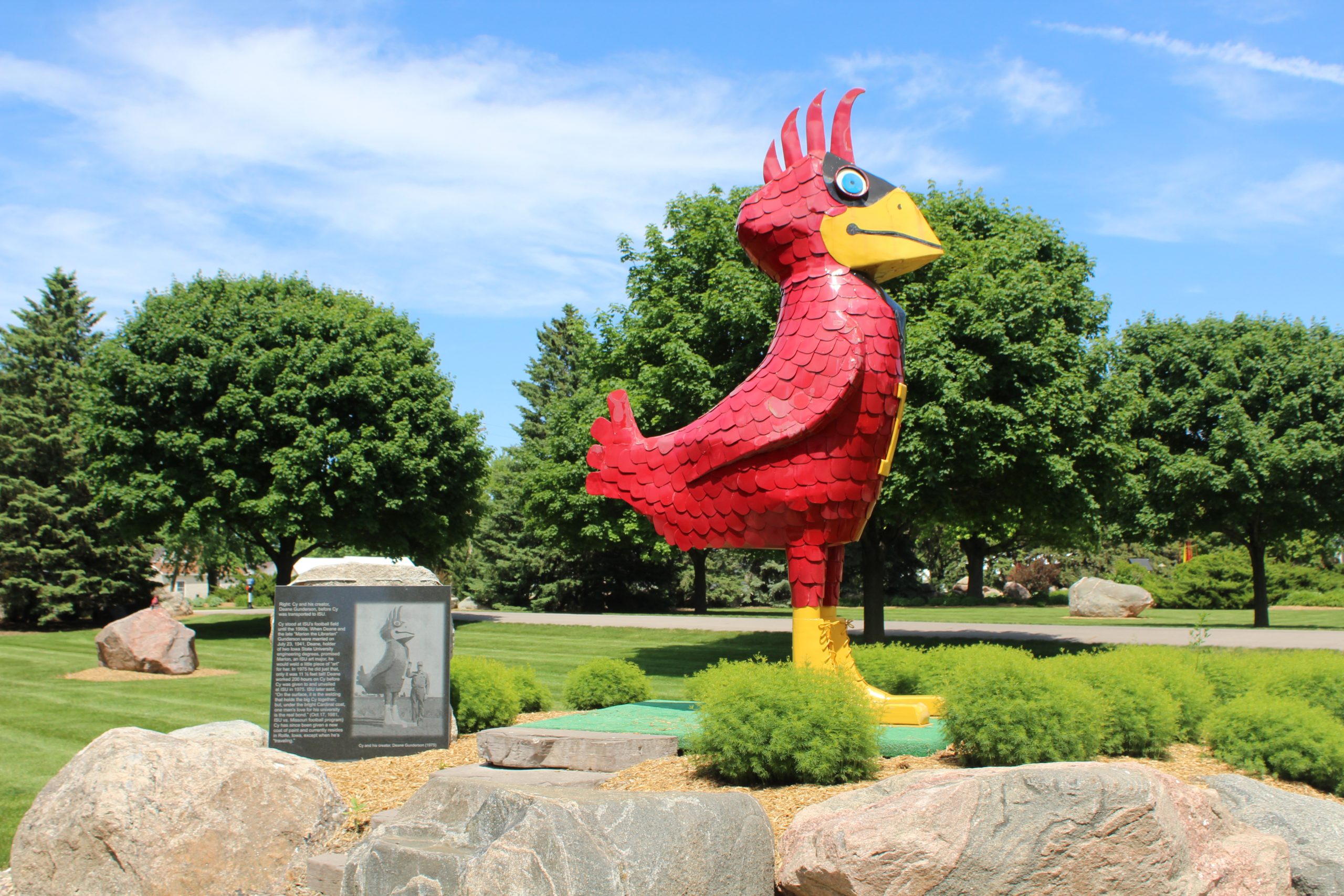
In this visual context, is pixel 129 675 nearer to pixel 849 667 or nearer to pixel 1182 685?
pixel 849 667

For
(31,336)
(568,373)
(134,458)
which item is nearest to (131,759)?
(134,458)

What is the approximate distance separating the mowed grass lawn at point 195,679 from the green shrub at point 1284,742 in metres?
6.53

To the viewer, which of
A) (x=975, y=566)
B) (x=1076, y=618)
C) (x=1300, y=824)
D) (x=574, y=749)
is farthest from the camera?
(x=975, y=566)

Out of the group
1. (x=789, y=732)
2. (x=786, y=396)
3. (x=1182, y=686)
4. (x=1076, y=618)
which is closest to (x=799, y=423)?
(x=786, y=396)

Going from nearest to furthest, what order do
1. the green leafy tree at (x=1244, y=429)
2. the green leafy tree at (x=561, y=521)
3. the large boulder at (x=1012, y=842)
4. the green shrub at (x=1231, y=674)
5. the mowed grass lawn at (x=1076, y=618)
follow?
the large boulder at (x=1012, y=842) → the green shrub at (x=1231, y=674) → the green leafy tree at (x=561, y=521) → the green leafy tree at (x=1244, y=429) → the mowed grass lawn at (x=1076, y=618)

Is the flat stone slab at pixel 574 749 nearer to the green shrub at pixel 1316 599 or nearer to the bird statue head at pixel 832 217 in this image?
the bird statue head at pixel 832 217

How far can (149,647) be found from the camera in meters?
18.8

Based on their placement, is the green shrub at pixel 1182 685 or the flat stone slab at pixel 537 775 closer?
the flat stone slab at pixel 537 775

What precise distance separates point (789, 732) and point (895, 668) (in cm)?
381

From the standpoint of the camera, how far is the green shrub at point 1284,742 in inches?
286

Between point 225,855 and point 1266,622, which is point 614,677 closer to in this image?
point 225,855

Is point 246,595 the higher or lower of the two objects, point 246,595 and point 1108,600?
the lower

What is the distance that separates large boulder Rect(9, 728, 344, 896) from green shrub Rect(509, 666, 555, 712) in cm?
466

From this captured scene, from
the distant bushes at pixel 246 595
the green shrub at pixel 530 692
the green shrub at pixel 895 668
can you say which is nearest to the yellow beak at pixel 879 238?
the green shrub at pixel 895 668
